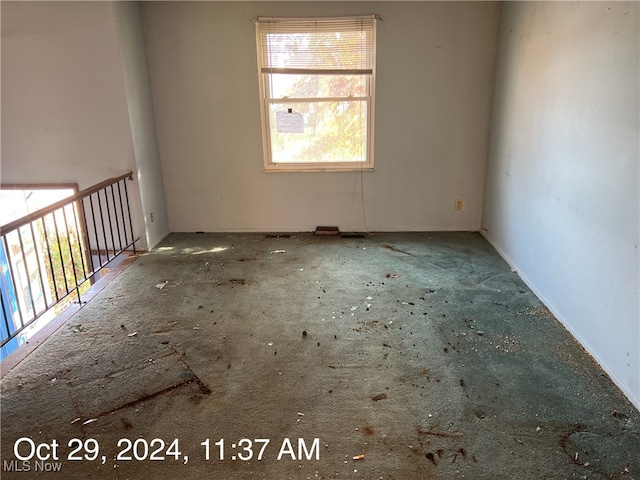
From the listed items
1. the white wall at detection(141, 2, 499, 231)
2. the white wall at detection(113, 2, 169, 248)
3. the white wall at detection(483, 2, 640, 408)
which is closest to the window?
the white wall at detection(141, 2, 499, 231)

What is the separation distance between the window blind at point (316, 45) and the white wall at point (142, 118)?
1.12 meters

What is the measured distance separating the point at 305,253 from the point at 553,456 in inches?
104

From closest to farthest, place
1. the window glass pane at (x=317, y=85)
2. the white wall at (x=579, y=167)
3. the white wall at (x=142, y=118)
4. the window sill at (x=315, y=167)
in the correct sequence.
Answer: the white wall at (x=579, y=167)
the white wall at (x=142, y=118)
the window glass pane at (x=317, y=85)
the window sill at (x=315, y=167)

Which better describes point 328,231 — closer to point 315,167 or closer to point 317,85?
point 315,167

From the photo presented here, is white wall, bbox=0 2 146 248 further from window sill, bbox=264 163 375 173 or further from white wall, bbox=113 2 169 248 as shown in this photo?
window sill, bbox=264 163 375 173

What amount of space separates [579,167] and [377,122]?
208cm

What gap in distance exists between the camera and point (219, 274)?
3518 millimetres

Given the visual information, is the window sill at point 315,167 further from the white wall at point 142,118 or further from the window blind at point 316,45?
the white wall at point 142,118

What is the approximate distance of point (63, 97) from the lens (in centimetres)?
370

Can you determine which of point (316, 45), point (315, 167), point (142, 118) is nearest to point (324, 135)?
point (315, 167)

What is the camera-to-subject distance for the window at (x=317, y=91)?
157 inches

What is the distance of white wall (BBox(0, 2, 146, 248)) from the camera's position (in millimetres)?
3494

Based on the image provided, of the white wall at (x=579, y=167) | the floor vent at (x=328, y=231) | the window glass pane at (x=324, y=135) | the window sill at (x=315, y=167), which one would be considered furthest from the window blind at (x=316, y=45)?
the floor vent at (x=328, y=231)

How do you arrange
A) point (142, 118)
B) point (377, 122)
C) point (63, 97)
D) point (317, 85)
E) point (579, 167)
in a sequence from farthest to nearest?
1. point (377, 122)
2. point (317, 85)
3. point (142, 118)
4. point (63, 97)
5. point (579, 167)
